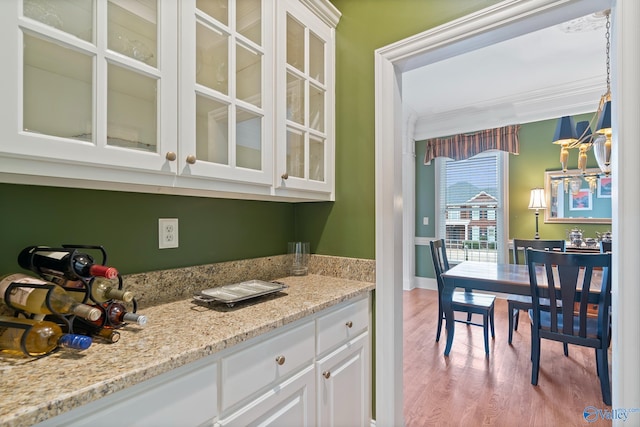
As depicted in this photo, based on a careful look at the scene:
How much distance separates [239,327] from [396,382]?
1.04 meters

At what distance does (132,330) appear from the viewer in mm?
923

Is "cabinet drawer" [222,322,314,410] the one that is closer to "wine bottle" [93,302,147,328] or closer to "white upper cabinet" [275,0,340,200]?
"wine bottle" [93,302,147,328]

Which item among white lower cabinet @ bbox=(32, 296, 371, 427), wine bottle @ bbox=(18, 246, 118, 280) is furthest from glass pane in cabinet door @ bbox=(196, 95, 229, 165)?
white lower cabinet @ bbox=(32, 296, 371, 427)

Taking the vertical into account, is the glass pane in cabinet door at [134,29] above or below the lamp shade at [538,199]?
above

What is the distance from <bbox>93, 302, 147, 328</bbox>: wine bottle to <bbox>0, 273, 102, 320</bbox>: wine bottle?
5 centimetres

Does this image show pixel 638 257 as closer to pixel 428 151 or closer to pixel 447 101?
pixel 447 101

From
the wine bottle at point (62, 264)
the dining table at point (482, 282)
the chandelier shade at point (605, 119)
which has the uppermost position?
the chandelier shade at point (605, 119)

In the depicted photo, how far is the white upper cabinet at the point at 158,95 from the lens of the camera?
0.78 meters

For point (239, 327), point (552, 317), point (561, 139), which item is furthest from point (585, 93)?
point (239, 327)

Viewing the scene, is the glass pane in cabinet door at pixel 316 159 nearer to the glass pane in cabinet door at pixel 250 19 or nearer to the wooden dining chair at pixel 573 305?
the glass pane in cabinet door at pixel 250 19

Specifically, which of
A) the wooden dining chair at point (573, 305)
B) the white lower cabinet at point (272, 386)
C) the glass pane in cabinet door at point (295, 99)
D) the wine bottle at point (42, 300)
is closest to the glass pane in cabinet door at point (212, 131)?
the glass pane in cabinet door at point (295, 99)

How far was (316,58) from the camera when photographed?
166 centimetres

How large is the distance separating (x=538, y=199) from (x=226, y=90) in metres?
→ 4.38

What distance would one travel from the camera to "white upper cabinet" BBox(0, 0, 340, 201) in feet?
2.55
